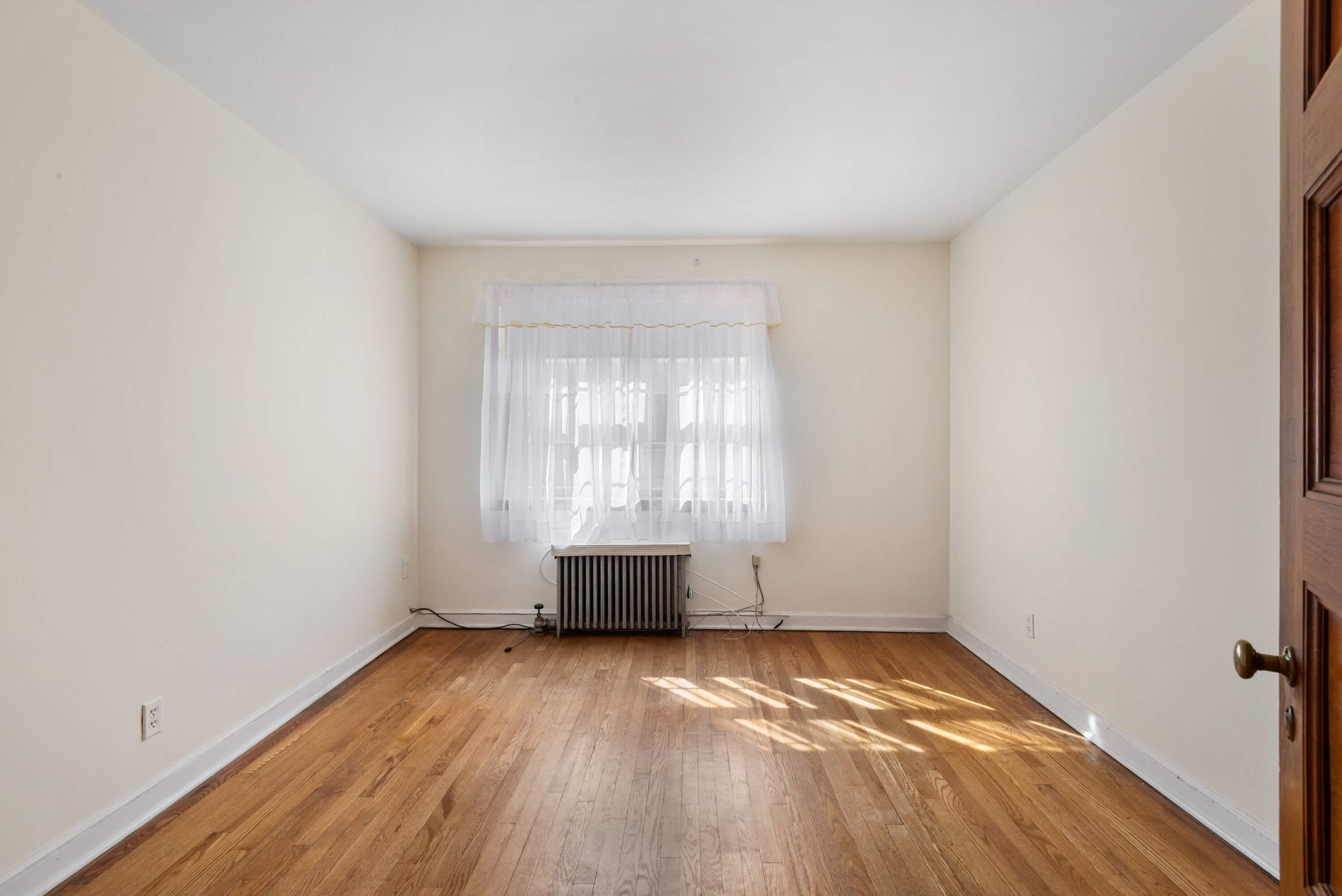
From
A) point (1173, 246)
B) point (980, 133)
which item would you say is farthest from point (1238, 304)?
point (980, 133)

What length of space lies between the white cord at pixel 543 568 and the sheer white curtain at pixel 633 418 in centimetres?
16

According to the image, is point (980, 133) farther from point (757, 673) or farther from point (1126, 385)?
point (757, 673)

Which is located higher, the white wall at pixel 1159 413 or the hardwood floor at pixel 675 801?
the white wall at pixel 1159 413

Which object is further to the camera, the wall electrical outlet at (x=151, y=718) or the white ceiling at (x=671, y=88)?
the wall electrical outlet at (x=151, y=718)

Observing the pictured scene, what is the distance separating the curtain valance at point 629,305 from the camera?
4.59m

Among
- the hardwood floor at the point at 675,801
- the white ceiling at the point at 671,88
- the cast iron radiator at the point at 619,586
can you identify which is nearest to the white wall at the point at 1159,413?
the white ceiling at the point at 671,88

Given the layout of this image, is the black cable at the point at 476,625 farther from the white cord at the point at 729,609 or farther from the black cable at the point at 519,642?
the white cord at the point at 729,609

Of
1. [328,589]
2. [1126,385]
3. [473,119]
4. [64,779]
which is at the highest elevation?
[473,119]

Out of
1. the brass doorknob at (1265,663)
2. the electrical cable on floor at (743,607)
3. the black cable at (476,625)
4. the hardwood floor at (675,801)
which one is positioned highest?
the brass doorknob at (1265,663)

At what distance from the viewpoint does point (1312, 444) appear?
0.91m

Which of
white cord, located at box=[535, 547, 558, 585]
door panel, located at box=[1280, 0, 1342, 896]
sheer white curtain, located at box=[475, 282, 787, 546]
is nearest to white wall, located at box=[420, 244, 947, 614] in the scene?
white cord, located at box=[535, 547, 558, 585]

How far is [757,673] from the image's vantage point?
3793 millimetres

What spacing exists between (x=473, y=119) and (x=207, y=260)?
3.70ft

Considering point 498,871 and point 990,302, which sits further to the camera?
point 990,302
